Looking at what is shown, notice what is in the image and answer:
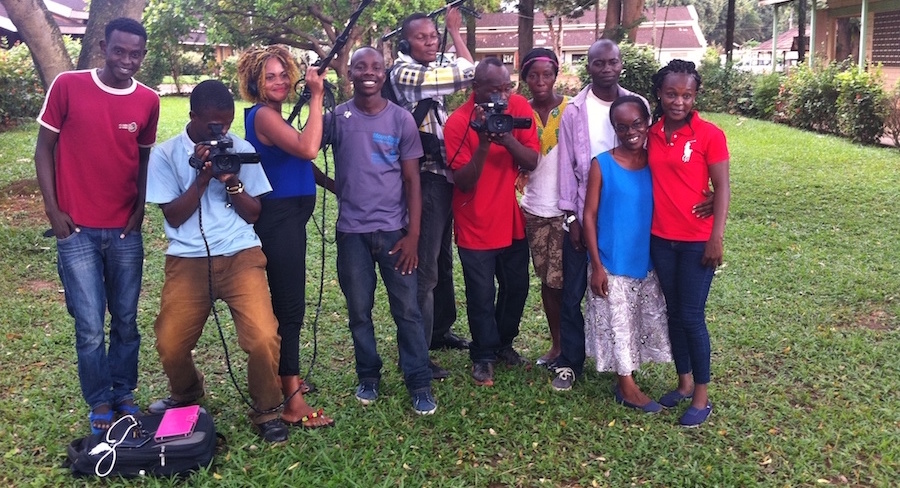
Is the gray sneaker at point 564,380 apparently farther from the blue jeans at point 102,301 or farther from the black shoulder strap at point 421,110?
the blue jeans at point 102,301

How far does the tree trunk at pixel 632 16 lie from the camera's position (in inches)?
751

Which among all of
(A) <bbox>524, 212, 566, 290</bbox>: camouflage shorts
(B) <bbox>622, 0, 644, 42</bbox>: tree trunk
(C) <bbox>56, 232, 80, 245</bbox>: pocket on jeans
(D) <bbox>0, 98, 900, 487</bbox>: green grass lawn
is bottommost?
(D) <bbox>0, 98, 900, 487</bbox>: green grass lawn

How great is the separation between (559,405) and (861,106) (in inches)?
450

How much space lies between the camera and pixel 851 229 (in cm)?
731

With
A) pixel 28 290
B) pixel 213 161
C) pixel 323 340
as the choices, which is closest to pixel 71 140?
pixel 213 161

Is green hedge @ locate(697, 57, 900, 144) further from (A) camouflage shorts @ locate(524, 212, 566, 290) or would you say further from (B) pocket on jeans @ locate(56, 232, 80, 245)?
(B) pocket on jeans @ locate(56, 232, 80, 245)

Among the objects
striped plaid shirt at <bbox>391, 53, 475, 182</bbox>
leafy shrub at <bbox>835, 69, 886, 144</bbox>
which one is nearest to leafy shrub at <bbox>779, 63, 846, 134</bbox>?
leafy shrub at <bbox>835, 69, 886, 144</bbox>

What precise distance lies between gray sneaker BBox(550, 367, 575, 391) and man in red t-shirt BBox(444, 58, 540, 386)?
37 centimetres

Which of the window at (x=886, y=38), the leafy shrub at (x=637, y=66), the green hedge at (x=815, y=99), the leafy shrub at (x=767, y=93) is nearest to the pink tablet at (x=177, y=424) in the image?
the green hedge at (x=815, y=99)

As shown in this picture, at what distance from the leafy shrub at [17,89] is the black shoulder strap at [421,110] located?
1495cm

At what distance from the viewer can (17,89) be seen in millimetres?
16516

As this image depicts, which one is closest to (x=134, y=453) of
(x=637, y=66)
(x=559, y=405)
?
(x=559, y=405)

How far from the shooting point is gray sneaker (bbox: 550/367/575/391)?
4.07 meters

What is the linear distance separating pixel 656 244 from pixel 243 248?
6.45ft
